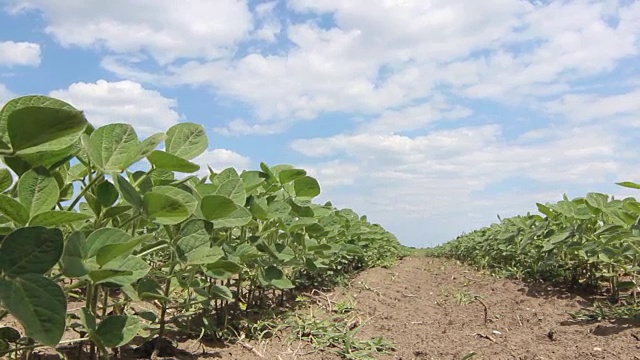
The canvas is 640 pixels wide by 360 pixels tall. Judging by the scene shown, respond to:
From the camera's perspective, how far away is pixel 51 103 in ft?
3.57

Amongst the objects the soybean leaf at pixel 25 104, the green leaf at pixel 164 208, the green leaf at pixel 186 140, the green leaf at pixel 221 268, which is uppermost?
the green leaf at pixel 186 140

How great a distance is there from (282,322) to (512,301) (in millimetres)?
2626

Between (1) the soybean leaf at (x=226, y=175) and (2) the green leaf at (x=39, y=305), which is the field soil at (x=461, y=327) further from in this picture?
(2) the green leaf at (x=39, y=305)

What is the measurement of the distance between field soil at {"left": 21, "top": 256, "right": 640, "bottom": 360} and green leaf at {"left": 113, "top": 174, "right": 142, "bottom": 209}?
1.12 metres

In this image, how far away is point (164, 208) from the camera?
1.40m

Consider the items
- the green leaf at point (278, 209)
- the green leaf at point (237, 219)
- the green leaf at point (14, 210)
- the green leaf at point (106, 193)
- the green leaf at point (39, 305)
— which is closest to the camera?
the green leaf at point (39, 305)

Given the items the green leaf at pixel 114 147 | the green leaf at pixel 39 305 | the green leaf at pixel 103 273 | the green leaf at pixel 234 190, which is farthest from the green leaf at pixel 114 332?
the green leaf at pixel 234 190

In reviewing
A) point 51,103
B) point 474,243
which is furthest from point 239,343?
point 474,243

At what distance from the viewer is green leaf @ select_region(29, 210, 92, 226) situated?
106 cm

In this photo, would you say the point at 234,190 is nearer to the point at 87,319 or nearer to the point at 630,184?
the point at 87,319

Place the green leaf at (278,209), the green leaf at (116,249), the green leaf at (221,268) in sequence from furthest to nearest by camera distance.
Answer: the green leaf at (278,209) → the green leaf at (221,268) → the green leaf at (116,249)

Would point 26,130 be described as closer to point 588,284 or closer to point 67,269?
point 67,269

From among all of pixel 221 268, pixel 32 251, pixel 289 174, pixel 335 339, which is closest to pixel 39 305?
pixel 32 251

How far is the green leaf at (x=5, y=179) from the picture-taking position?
121 centimetres
